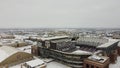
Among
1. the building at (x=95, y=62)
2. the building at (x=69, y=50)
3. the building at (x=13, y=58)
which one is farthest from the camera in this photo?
the building at (x=13, y=58)

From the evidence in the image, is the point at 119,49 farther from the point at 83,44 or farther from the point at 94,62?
the point at 94,62

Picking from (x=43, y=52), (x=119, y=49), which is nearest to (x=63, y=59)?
(x=43, y=52)

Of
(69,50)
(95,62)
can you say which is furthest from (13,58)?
(95,62)

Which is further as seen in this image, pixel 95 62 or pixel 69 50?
pixel 69 50

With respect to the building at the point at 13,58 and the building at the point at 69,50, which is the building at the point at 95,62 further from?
the building at the point at 13,58

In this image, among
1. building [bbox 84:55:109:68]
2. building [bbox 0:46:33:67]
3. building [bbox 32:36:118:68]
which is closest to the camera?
building [bbox 84:55:109:68]

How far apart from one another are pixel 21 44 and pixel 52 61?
1378 inches

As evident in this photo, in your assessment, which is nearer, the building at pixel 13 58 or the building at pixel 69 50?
the building at pixel 69 50

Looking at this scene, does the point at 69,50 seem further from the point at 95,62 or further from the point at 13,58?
the point at 13,58

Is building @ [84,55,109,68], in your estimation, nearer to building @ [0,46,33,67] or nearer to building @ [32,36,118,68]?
building @ [32,36,118,68]

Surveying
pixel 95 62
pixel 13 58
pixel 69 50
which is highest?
pixel 69 50

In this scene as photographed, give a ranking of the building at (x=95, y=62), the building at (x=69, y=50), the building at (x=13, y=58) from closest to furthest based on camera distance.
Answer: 1. the building at (x=95, y=62)
2. the building at (x=69, y=50)
3. the building at (x=13, y=58)

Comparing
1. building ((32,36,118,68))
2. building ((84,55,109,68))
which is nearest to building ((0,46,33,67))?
building ((32,36,118,68))

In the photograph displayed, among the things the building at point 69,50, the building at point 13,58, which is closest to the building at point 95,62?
the building at point 69,50
